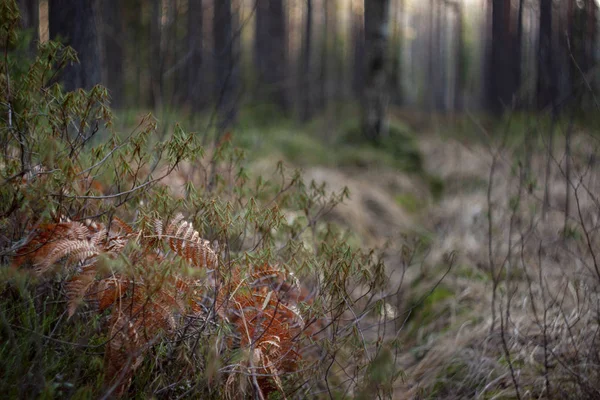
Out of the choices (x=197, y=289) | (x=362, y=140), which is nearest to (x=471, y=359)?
(x=197, y=289)

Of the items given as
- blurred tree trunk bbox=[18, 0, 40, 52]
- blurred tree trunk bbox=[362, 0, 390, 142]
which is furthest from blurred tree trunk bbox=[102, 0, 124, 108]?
blurred tree trunk bbox=[18, 0, 40, 52]

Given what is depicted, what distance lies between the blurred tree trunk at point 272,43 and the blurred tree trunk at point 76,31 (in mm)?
16779

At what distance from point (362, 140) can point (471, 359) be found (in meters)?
7.28

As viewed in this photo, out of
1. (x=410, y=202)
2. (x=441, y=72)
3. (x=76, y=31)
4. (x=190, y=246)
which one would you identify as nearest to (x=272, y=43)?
(x=441, y=72)

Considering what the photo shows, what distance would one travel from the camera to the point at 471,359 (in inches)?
134

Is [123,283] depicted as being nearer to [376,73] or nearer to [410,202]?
[410,202]

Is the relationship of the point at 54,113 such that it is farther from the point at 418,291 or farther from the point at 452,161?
the point at 452,161

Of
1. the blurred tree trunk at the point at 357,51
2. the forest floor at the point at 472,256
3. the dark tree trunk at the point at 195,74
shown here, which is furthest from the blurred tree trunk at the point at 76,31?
the blurred tree trunk at the point at 357,51

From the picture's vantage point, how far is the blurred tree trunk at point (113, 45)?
1166 cm

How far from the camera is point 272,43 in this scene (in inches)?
926

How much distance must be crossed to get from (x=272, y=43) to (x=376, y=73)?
1439 cm

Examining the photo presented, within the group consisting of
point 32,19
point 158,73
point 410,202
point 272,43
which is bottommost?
point 410,202

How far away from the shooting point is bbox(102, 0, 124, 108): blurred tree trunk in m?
11.7

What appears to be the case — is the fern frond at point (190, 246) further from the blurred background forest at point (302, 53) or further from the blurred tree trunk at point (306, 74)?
the blurred tree trunk at point (306, 74)
